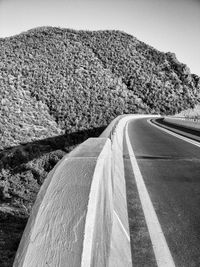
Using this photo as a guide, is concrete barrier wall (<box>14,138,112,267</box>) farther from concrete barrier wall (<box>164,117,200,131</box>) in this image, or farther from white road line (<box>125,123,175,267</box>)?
concrete barrier wall (<box>164,117,200,131</box>)

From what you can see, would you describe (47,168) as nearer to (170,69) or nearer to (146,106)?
(146,106)

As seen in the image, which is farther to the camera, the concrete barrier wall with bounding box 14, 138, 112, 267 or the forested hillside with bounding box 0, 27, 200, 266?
the forested hillside with bounding box 0, 27, 200, 266

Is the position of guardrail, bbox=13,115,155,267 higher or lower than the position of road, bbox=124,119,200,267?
higher

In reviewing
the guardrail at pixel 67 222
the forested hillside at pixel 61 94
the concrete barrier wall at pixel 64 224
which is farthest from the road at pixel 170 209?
the forested hillside at pixel 61 94

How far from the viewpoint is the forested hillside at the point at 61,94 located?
14930 mm

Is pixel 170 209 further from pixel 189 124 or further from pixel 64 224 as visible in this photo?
pixel 189 124

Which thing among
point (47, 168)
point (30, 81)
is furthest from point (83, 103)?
point (47, 168)

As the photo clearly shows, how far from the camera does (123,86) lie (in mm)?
78188

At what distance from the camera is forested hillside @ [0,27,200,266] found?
588 inches

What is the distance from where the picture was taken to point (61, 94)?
55.8 meters

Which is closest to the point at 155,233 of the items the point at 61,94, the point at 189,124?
the point at 189,124

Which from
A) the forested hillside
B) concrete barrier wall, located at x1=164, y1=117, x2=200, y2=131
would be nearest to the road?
the forested hillside

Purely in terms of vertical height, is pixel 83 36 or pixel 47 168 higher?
pixel 83 36

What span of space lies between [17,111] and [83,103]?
1980 cm
